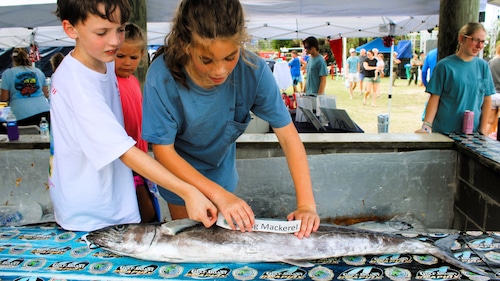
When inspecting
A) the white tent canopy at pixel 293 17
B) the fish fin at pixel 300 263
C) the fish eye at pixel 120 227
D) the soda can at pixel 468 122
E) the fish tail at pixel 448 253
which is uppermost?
the white tent canopy at pixel 293 17

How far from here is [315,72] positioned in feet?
24.7

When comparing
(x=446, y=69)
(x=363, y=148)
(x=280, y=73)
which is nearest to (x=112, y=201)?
(x=363, y=148)

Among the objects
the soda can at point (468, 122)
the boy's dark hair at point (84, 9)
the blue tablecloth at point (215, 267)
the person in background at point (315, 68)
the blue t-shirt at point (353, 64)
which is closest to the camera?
the blue tablecloth at point (215, 267)

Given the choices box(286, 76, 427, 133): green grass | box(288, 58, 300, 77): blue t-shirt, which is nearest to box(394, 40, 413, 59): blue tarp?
box(286, 76, 427, 133): green grass

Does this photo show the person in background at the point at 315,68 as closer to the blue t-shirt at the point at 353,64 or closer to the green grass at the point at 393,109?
the green grass at the point at 393,109

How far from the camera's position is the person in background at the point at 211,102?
1.44 m

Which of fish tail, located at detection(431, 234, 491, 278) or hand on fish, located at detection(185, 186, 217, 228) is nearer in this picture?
fish tail, located at detection(431, 234, 491, 278)

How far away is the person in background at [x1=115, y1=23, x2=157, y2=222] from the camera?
7.28ft

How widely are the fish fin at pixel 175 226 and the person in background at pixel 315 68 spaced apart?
605 cm

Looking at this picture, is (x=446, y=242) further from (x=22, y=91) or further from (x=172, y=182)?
(x=22, y=91)

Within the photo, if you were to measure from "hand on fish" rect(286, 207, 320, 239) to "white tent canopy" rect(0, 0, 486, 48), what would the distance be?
1.82 meters

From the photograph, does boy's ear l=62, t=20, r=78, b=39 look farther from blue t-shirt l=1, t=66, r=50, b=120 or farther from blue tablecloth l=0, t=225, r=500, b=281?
blue t-shirt l=1, t=66, r=50, b=120

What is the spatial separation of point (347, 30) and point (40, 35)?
23.9 feet

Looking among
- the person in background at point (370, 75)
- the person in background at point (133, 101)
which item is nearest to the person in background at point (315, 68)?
the person in background at point (133, 101)
